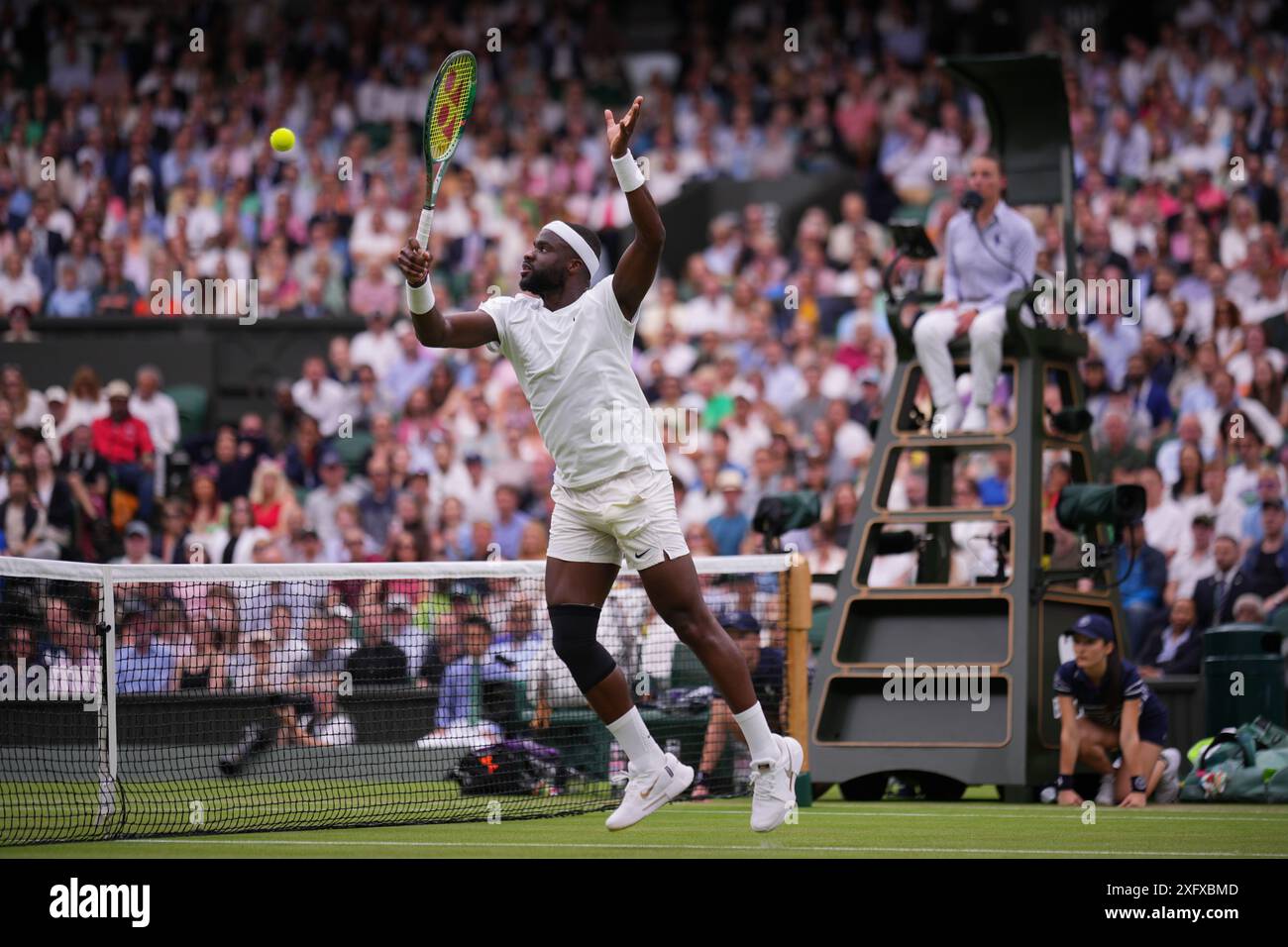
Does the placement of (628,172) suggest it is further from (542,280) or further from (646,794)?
(646,794)

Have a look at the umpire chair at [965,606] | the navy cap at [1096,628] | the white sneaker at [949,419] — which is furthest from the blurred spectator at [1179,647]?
the white sneaker at [949,419]

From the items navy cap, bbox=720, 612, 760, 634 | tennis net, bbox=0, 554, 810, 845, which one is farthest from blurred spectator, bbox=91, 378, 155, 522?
navy cap, bbox=720, 612, 760, 634

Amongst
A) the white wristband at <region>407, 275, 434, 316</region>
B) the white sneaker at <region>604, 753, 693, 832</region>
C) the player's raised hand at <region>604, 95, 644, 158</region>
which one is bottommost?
the white sneaker at <region>604, 753, 693, 832</region>

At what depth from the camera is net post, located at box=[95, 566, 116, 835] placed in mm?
9344

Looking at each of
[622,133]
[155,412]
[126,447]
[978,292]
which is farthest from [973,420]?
[155,412]

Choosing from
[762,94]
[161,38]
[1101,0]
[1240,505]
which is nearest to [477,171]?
[762,94]

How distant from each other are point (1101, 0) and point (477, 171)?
294 inches

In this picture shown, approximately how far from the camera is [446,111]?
8.45 meters

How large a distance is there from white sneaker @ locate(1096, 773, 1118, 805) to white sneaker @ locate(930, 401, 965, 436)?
2.19 m

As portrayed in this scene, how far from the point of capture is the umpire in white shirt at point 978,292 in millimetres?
11812

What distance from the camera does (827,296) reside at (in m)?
19.0

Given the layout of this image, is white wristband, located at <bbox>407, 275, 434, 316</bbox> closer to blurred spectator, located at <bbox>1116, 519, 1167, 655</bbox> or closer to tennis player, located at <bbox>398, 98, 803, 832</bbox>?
tennis player, located at <bbox>398, 98, 803, 832</bbox>

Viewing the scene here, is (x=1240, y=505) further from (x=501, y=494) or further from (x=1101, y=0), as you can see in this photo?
(x=1101, y=0)

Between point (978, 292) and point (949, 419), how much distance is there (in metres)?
0.84
